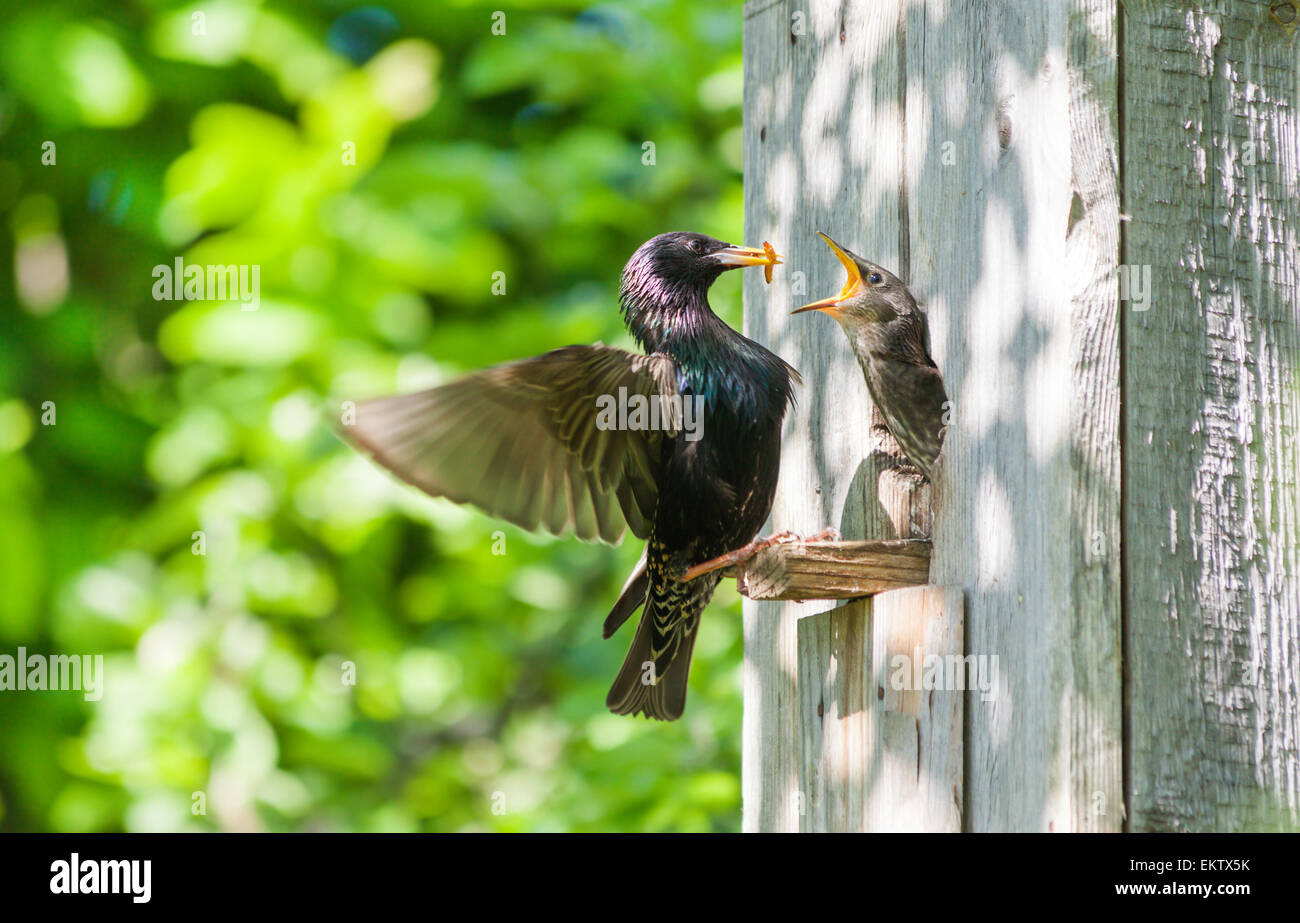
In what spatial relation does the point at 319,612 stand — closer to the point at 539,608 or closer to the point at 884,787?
the point at 539,608

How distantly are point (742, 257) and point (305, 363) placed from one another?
181 cm

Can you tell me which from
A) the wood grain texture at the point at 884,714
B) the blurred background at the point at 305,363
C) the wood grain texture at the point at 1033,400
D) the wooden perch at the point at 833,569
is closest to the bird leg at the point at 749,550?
the wooden perch at the point at 833,569

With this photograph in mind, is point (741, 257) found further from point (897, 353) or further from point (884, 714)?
point (884, 714)

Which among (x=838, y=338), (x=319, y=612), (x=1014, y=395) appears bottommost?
(x=319, y=612)

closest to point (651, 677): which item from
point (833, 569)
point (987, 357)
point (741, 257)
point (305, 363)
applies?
point (833, 569)

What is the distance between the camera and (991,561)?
1.91 meters

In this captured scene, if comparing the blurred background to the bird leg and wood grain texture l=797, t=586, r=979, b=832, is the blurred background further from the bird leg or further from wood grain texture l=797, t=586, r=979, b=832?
the bird leg

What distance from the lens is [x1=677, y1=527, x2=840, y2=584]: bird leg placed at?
6.92 ft

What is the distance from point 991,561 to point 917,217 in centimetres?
63

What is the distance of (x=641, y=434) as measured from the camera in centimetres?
236

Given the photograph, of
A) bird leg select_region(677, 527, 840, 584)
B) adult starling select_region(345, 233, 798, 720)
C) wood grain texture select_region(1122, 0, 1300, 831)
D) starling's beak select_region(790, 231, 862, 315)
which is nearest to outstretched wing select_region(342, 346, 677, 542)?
adult starling select_region(345, 233, 798, 720)

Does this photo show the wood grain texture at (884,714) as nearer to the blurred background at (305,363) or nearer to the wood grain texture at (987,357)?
the wood grain texture at (987,357)

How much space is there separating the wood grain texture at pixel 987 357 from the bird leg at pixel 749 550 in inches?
2.4

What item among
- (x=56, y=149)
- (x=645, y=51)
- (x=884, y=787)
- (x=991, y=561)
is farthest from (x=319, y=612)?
(x=991, y=561)
